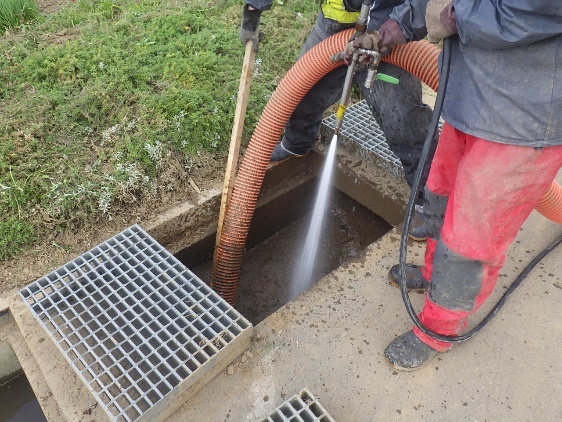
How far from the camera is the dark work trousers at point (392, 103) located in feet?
8.84

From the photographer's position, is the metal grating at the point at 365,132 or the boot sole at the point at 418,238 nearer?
the boot sole at the point at 418,238

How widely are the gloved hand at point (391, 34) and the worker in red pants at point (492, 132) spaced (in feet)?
1.39

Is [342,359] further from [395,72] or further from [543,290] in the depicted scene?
[395,72]

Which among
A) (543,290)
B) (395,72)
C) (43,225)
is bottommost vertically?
(43,225)

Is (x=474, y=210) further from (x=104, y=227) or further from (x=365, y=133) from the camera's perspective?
(x=104, y=227)

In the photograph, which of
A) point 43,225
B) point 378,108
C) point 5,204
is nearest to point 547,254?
point 378,108

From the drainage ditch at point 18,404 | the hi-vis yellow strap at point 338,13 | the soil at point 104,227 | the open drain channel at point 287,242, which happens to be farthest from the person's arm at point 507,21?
the drainage ditch at point 18,404

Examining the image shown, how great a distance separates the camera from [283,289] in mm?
3875

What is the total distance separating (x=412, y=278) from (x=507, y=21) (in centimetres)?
143

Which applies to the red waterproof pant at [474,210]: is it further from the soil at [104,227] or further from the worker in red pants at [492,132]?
the soil at [104,227]

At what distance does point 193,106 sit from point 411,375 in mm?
2355

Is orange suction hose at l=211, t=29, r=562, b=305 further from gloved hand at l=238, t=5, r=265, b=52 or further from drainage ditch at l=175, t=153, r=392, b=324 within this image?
drainage ditch at l=175, t=153, r=392, b=324

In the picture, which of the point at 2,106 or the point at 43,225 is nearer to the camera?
the point at 43,225

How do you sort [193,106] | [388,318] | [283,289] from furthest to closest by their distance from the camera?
[283,289], [193,106], [388,318]
